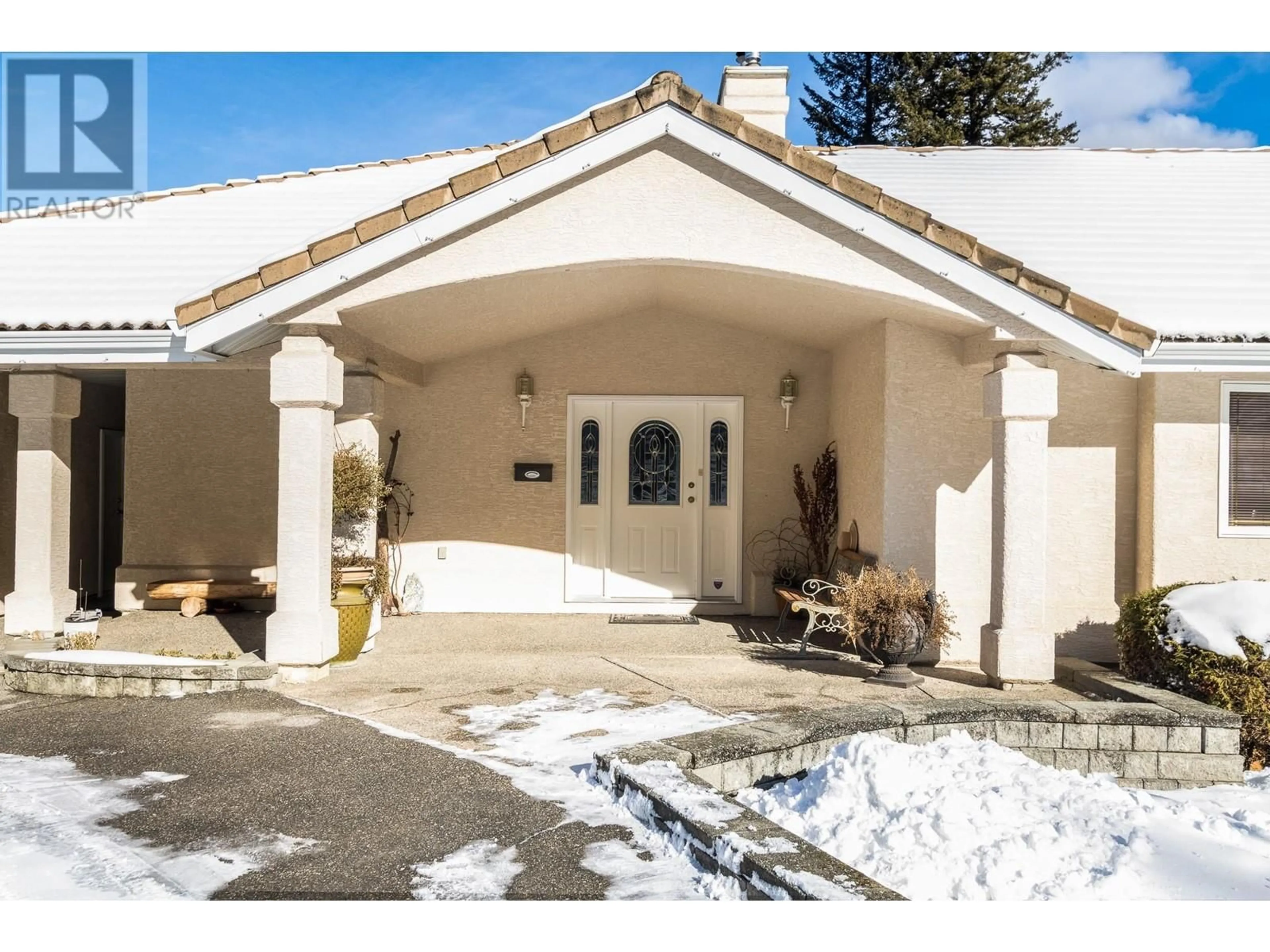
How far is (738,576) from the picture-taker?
1052 centimetres

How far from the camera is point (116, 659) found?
22.8 feet

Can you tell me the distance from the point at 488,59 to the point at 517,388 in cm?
463

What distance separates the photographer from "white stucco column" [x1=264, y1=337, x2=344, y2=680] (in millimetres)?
6910

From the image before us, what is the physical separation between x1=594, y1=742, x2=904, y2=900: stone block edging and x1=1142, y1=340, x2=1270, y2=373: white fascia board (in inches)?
217

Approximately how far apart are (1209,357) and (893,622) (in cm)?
340

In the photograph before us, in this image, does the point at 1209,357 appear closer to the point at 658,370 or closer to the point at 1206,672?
the point at 1206,672

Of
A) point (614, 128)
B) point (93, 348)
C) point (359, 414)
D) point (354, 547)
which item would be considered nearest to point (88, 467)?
point (93, 348)

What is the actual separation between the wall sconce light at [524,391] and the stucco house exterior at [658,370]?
3cm

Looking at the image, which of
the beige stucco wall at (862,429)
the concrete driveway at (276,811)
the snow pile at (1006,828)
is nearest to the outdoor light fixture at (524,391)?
the beige stucco wall at (862,429)

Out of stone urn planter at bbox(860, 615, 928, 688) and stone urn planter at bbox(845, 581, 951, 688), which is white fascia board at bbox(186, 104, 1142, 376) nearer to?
stone urn planter at bbox(845, 581, 951, 688)

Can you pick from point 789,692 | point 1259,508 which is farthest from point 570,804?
point 1259,508

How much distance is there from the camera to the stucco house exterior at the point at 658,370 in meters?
6.75

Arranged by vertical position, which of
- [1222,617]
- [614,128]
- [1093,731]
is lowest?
[1093,731]

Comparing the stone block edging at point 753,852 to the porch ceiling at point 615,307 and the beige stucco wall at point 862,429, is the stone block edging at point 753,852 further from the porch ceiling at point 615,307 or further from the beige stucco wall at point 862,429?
the beige stucco wall at point 862,429
